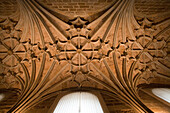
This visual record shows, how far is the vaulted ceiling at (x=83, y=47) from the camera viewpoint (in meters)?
5.89

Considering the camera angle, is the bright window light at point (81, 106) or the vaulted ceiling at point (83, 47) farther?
the vaulted ceiling at point (83, 47)

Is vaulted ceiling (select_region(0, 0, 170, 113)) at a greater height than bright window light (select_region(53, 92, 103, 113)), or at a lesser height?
greater

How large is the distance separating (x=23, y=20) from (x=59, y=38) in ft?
7.23

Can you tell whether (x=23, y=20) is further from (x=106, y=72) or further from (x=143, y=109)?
(x=143, y=109)

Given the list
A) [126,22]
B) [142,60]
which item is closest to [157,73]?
[142,60]

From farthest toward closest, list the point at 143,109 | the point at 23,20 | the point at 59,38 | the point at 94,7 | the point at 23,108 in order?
the point at 59,38 → the point at 23,20 → the point at 94,7 → the point at 23,108 → the point at 143,109

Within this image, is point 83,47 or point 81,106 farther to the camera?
point 83,47

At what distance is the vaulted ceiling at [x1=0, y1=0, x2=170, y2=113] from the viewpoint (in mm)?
5891

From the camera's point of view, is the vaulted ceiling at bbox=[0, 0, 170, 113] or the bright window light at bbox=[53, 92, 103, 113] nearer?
the bright window light at bbox=[53, 92, 103, 113]

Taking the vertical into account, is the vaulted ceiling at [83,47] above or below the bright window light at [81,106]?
Answer: above

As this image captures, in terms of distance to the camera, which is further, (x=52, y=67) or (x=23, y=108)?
(x=52, y=67)

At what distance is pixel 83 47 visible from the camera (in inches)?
276

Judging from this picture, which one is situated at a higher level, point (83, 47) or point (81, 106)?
point (83, 47)

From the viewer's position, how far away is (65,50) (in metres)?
6.94
